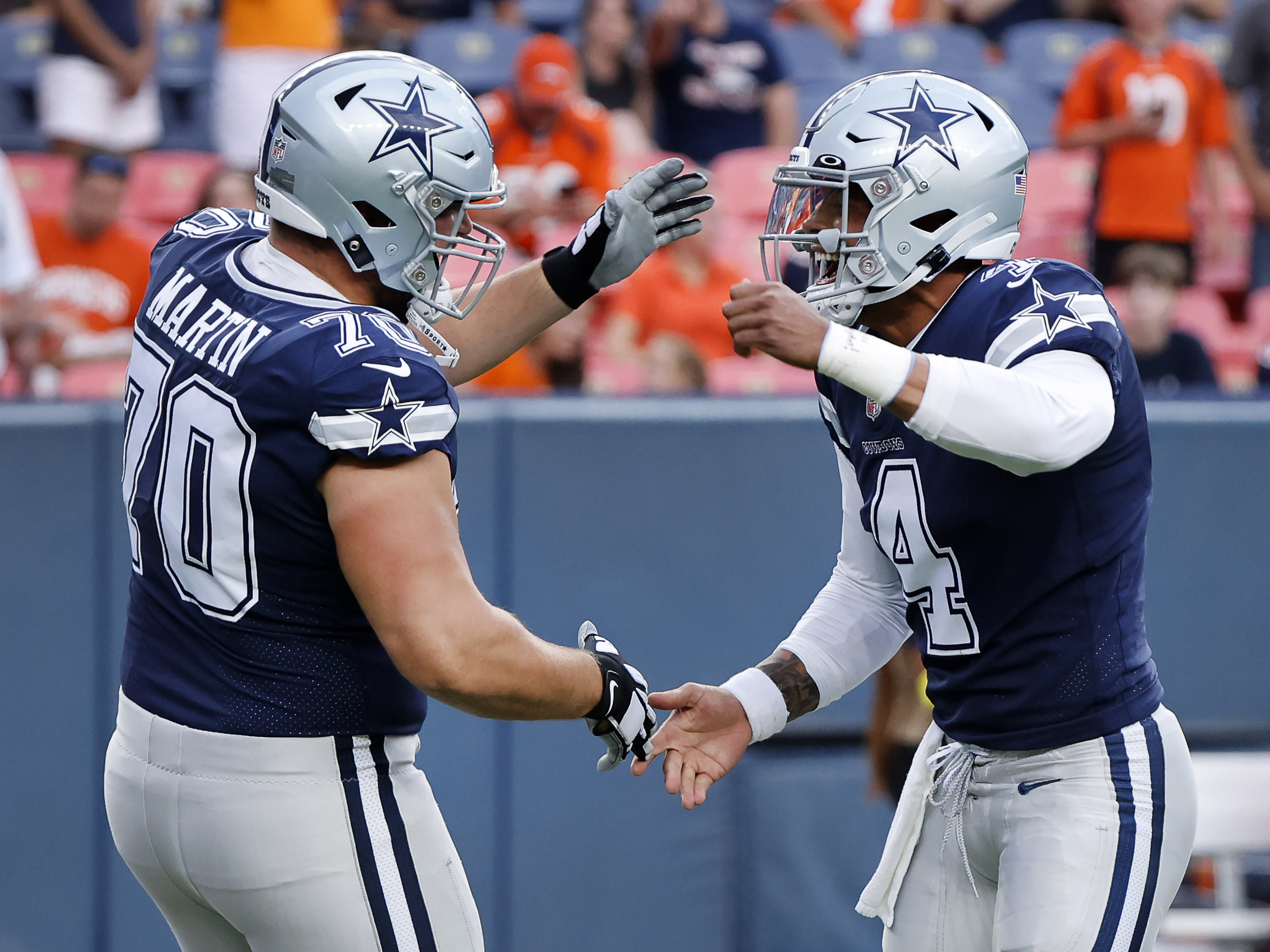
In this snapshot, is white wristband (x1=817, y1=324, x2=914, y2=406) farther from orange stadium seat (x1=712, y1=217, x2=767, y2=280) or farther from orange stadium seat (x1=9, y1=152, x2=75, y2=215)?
orange stadium seat (x1=9, y1=152, x2=75, y2=215)

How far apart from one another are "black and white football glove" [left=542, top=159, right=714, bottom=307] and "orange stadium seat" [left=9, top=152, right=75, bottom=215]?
453cm

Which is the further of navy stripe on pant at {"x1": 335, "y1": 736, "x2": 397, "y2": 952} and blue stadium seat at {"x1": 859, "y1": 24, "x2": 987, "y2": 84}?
blue stadium seat at {"x1": 859, "y1": 24, "x2": 987, "y2": 84}

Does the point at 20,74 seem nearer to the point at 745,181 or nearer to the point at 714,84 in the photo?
the point at 714,84

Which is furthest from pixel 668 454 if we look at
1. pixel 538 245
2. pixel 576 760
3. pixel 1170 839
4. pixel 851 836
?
pixel 538 245

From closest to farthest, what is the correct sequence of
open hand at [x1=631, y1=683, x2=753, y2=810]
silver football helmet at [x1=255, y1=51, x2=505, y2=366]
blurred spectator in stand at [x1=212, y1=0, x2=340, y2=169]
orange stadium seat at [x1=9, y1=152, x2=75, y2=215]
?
1. silver football helmet at [x1=255, y1=51, x2=505, y2=366]
2. open hand at [x1=631, y1=683, x2=753, y2=810]
3. orange stadium seat at [x1=9, y1=152, x2=75, y2=215]
4. blurred spectator in stand at [x1=212, y1=0, x2=340, y2=169]

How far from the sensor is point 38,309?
5.54 m

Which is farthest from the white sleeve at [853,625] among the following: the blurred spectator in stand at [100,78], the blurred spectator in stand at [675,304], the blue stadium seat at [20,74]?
the blue stadium seat at [20,74]

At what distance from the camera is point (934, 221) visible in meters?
2.47

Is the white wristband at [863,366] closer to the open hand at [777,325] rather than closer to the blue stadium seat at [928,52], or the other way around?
the open hand at [777,325]

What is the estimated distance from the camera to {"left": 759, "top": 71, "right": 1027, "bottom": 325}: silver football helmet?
96.3 inches

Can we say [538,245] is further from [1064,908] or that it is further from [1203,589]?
[1064,908]

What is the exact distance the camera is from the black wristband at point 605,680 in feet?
7.52

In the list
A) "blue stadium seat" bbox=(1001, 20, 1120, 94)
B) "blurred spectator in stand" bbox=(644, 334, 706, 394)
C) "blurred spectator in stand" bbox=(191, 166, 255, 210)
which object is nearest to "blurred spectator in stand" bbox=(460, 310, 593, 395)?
"blurred spectator in stand" bbox=(644, 334, 706, 394)

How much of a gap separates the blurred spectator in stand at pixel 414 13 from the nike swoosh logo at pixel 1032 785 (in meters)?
6.21
